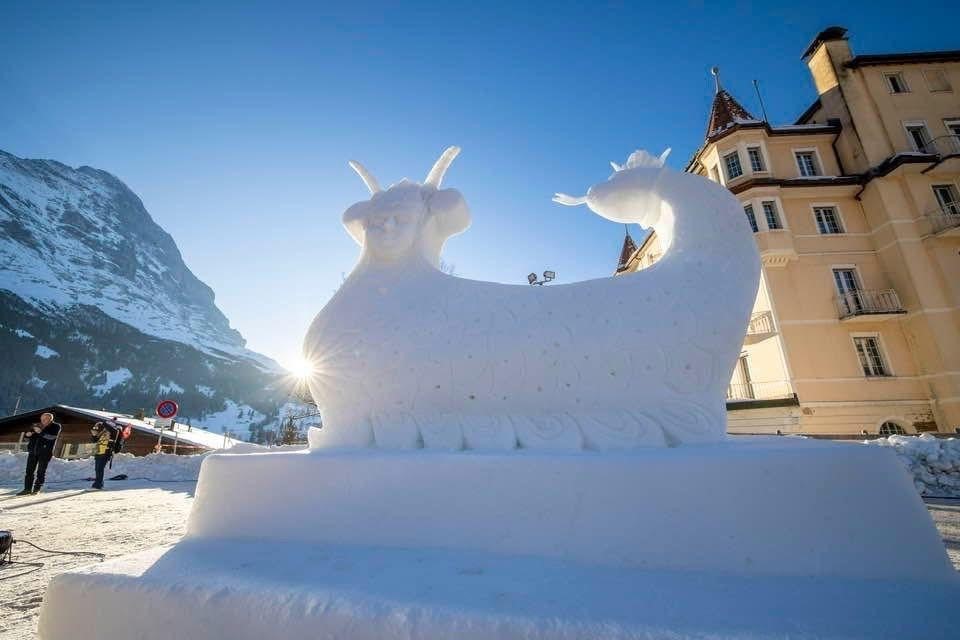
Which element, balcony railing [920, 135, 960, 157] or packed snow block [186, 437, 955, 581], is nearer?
packed snow block [186, 437, 955, 581]

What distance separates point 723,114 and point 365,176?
2009cm

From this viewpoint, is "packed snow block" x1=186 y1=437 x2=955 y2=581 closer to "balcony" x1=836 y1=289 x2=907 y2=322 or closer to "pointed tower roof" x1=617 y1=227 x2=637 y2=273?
"balcony" x1=836 y1=289 x2=907 y2=322

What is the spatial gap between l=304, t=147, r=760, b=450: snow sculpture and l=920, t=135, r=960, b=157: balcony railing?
2177cm

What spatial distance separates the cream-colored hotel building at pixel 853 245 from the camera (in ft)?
43.5

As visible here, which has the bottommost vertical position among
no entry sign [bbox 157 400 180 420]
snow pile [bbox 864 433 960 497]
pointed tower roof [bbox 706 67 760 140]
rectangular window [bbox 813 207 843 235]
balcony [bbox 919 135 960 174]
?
snow pile [bbox 864 433 960 497]

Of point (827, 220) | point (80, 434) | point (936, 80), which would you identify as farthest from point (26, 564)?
point (936, 80)

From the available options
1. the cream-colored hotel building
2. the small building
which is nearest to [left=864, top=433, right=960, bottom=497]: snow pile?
the cream-colored hotel building

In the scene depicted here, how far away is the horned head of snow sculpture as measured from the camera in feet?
7.94

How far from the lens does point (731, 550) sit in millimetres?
1310

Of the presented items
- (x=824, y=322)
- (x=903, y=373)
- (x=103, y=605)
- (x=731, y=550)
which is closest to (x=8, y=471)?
(x=103, y=605)

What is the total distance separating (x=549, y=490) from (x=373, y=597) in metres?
0.66

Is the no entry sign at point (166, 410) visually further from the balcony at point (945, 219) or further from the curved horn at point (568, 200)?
the balcony at point (945, 219)

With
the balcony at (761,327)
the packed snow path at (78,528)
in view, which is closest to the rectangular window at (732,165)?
the balcony at (761,327)

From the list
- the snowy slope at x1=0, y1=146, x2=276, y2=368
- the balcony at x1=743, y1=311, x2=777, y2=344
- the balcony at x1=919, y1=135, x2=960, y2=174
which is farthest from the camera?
the snowy slope at x1=0, y1=146, x2=276, y2=368
